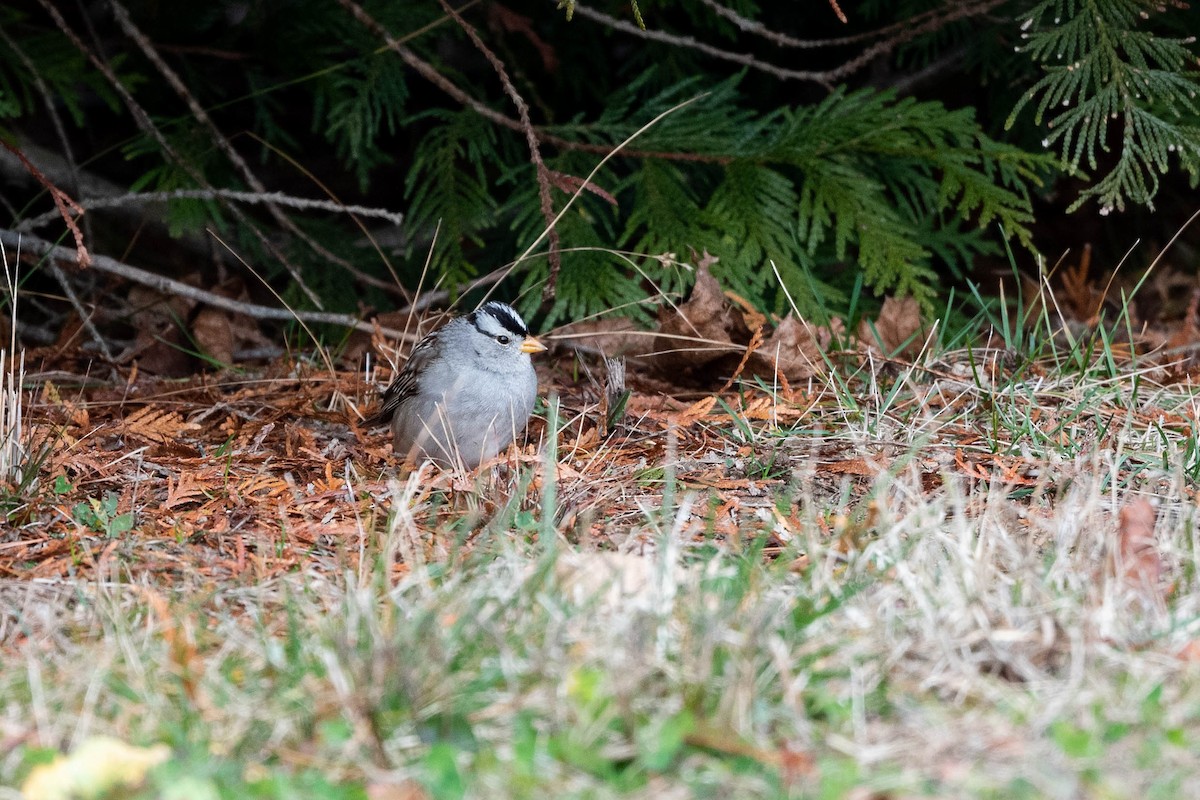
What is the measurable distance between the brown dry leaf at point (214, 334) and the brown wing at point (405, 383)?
92cm

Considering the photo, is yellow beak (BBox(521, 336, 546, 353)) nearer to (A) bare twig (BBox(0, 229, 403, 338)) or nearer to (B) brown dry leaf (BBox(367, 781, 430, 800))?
Answer: (A) bare twig (BBox(0, 229, 403, 338))

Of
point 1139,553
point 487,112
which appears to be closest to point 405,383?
point 487,112

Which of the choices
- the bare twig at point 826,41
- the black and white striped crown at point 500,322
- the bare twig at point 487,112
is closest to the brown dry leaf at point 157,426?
the black and white striped crown at point 500,322

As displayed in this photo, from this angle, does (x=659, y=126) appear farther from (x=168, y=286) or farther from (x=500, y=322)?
(x=168, y=286)

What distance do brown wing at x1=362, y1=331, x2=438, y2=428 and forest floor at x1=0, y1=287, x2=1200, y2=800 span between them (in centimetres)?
45

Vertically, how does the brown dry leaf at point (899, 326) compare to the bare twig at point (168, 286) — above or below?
above

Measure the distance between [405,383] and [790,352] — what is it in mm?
1405

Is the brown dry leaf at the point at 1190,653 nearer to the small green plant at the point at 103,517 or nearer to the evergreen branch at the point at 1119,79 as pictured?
the evergreen branch at the point at 1119,79

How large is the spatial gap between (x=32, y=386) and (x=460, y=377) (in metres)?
1.64

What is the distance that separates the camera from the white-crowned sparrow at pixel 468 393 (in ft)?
14.7

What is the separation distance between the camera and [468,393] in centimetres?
449

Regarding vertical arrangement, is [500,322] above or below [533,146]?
below

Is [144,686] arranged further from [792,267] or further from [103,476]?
[792,267]

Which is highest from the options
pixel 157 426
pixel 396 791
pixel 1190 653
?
pixel 1190 653
